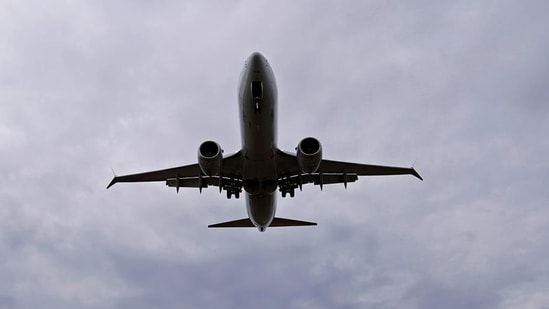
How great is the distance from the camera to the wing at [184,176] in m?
30.7

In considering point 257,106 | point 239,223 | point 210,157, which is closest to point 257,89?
point 257,106

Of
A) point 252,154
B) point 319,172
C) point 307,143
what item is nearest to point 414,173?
point 319,172

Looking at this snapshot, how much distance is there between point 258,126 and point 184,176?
9053 mm

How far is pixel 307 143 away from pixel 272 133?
5.91 feet

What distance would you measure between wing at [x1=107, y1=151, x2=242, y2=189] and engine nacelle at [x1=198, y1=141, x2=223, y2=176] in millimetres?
3020

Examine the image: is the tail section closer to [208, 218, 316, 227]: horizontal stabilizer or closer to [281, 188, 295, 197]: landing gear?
[208, 218, 316, 227]: horizontal stabilizer

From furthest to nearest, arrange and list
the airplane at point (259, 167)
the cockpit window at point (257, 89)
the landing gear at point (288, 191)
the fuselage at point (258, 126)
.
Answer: the landing gear at point (288, 191) → the airplane at point (259, 167) → the fuselage at point (258, 126) → the cockpit window at point (257, 89)

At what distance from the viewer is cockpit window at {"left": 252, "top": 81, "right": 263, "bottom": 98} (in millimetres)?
25234

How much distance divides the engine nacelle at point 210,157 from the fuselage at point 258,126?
5.14 ft

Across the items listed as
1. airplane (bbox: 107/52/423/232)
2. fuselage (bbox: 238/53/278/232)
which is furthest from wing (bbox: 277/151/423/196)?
fuselage (bbox: 238/53/278/232)

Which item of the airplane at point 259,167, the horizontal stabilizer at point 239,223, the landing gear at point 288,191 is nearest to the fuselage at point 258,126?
the airplane at point 259,167

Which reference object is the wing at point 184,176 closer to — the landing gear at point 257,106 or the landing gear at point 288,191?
the landing gear at point 288,191

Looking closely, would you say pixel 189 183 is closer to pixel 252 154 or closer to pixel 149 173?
pixel 149 173

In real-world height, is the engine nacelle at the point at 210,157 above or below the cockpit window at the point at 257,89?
below
